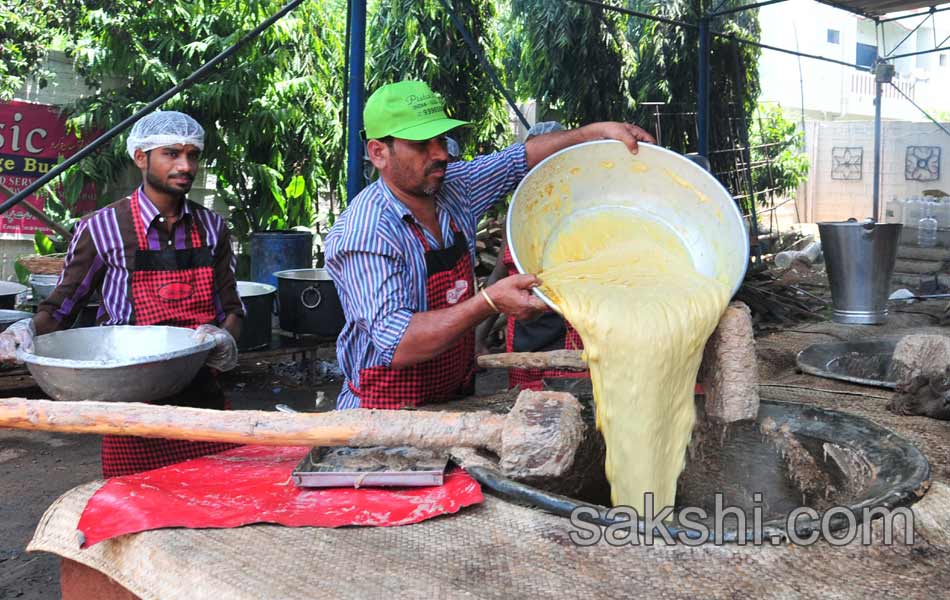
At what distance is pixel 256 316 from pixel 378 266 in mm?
3051

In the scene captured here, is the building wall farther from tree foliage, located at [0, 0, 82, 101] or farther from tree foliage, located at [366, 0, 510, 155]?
tree foliage, located at [0, 0, 82, 101]

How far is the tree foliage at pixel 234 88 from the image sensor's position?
278 inches

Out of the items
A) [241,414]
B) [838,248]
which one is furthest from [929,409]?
[838,248]

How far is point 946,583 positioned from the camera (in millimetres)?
1343

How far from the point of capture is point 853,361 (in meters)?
3.03

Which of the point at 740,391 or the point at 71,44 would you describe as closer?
the point at 740,391

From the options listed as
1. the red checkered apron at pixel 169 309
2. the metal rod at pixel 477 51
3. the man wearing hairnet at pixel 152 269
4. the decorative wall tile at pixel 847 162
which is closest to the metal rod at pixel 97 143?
the man wearing hairnet at pixel 152 269

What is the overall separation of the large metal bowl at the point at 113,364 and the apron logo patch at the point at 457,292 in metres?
0.65

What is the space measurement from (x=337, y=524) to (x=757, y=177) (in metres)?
11.3

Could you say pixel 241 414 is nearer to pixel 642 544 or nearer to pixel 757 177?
pixel 642 544

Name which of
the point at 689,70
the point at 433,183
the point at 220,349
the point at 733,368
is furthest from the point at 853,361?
the point at 689,70

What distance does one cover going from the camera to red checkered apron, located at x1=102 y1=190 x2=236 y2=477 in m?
2.60

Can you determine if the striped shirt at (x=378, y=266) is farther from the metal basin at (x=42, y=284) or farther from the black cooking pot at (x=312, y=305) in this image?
the metal basin at (x=42, y=284)

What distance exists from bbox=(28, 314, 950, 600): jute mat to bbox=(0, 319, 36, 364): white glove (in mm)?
717
